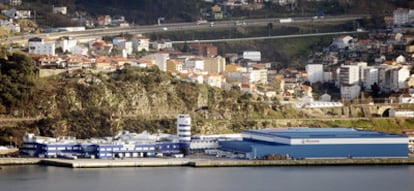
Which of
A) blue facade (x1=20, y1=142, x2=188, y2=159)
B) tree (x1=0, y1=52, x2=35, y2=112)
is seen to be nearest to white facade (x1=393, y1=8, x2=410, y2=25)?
tree (x1=0, y1=52, x2=35, y2=112)

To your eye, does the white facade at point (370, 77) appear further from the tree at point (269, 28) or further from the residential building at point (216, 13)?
the residential building at point (216, 13)

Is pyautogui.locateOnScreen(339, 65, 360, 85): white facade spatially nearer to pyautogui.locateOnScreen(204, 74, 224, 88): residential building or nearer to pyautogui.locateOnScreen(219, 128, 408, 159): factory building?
pyautogui.locateOnScreen(204, 74, 224, 88): residential building

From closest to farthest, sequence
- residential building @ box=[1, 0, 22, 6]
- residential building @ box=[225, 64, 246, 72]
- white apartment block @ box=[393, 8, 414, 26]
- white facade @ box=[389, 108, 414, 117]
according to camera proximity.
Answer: white facade @ box=[389, 108, 414, 117], residential building @ box=[225, 64, 246, 72], residential building @ box=[1, 0, 22, 6], white apartment block @ box=[393, 8, 414, 26]

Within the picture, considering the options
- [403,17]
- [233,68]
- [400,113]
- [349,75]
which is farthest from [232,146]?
[403,17]

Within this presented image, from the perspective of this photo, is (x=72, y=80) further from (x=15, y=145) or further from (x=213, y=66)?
(x=213, y=66)

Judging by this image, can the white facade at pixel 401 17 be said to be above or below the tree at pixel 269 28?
above

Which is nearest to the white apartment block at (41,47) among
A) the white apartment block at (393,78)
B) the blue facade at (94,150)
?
the blue facade at (94,150)
